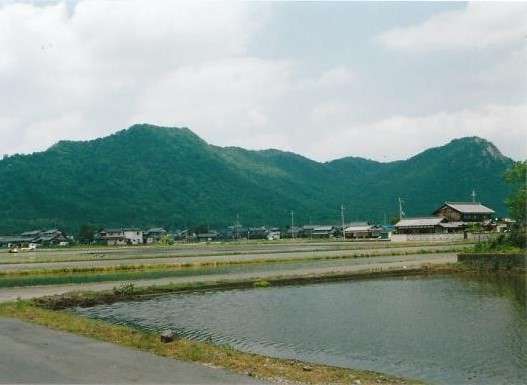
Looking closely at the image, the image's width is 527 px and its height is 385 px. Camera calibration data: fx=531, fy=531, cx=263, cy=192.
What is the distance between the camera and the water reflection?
1465cm

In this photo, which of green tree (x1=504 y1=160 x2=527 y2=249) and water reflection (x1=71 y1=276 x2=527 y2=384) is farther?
green tree (x1=504 y1=160 x2=527 y2=249)

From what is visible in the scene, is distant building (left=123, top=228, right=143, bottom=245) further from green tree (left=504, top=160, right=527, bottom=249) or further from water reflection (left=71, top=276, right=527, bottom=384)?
water reflection (left=71, top=276, right=527, bottom=384)

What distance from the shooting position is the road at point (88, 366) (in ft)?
37.9

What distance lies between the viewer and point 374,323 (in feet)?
66.8

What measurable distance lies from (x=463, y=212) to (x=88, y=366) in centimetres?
9233

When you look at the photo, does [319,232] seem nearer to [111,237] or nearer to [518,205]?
[111,237]

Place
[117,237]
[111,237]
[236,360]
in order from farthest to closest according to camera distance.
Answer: [117,237]
[111,237]
[236,360]

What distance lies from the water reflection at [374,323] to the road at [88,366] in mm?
4016

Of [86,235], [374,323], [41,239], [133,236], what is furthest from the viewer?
[133,236]

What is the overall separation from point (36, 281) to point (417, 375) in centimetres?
3400

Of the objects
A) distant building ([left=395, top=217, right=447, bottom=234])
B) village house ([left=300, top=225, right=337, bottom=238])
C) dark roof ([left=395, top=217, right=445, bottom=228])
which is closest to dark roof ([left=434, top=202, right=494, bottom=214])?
distant building ([left=395, top=217, right=447, bottom=234])

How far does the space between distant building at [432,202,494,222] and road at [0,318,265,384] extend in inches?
3525

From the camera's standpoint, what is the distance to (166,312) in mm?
24812

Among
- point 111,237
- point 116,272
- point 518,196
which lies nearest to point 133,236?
point 111,237
